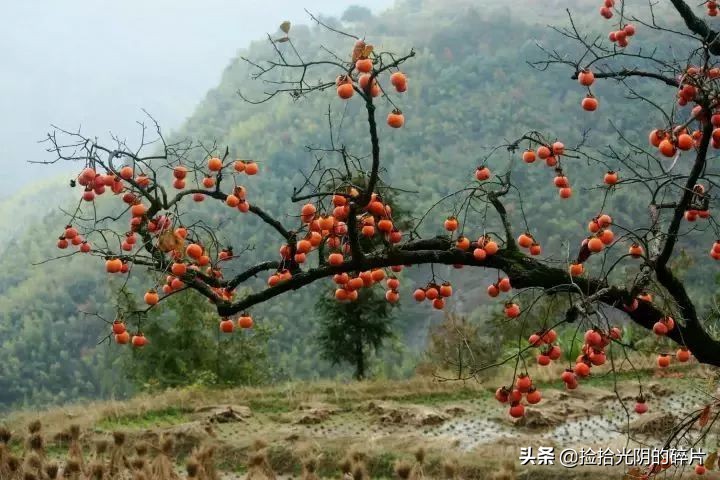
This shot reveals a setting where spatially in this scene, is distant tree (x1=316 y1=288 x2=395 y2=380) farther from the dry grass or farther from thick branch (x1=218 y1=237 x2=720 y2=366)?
thick branch (x1=218 y1=237 x2=720 y2=366)

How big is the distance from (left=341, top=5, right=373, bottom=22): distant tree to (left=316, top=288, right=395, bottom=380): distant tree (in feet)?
147

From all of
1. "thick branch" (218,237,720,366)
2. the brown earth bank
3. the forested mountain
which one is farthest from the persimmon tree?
Result: the forested mountain

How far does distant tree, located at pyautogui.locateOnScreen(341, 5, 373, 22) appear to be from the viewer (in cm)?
5345

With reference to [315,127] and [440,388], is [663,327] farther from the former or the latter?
[315,127]

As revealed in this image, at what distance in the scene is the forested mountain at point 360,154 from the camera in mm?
22547

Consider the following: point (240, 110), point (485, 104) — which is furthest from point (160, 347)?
point (240, 110)

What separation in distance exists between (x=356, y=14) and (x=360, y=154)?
2825 cm

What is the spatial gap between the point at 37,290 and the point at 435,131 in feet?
58.5

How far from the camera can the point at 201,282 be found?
139 inches

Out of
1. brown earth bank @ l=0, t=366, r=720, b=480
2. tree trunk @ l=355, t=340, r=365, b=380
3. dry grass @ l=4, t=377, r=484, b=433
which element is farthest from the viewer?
tree trunk @ l=355, t=340, r=365, b=380

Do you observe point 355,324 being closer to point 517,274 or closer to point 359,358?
point 359,358

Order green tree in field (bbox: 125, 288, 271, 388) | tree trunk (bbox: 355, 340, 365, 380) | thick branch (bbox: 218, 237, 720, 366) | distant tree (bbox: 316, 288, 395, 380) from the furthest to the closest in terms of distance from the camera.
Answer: green tree in field (bbox: 125, 288, 271, 388), tree trunk (bbox: 355, 340, 365, 380), distant tree (bbox: 316, 288, 395, 380), thick branch (bbox: 218, 237, 720, 366)

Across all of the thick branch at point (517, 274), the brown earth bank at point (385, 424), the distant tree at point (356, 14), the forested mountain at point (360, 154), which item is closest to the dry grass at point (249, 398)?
the brown earth bank at point (385, 424)

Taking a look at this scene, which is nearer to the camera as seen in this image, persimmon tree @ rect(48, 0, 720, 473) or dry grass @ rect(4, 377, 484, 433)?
persimmon tree @ rect(48, 0, 720, 473)
